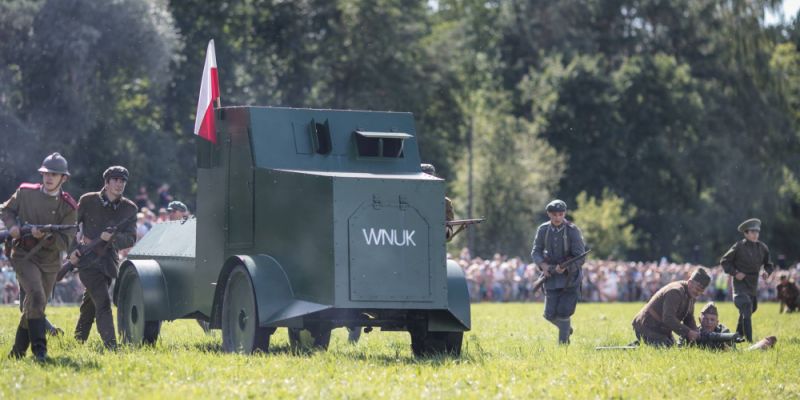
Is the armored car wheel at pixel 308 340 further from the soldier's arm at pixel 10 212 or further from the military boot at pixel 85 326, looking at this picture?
the soldier's arm at pixel 10 212

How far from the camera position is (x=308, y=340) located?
1784 cm

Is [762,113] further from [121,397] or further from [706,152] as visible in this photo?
[121,397]

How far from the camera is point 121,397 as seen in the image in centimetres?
1132

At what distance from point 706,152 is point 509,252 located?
15.0m

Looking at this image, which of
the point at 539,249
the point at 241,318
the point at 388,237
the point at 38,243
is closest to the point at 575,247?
the point at 539,249

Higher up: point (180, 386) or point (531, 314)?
point (180, 386)

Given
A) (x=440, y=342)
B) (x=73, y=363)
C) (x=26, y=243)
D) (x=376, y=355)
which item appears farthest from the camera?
(x=376, y=355)

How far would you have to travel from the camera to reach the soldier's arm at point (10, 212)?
14664 mm

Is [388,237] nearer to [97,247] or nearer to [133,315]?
A: [97,247]

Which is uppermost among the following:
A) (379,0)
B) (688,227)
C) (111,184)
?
(379,0)

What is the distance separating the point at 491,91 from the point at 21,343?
196 ft

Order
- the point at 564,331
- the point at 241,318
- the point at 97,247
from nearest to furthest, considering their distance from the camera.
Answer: the point at 241,318, the point at 97,247, the point at 564,331

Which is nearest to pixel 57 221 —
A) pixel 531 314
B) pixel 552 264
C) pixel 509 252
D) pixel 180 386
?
pixel 180 386

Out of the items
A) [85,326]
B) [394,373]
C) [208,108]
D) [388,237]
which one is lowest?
[85,326]
